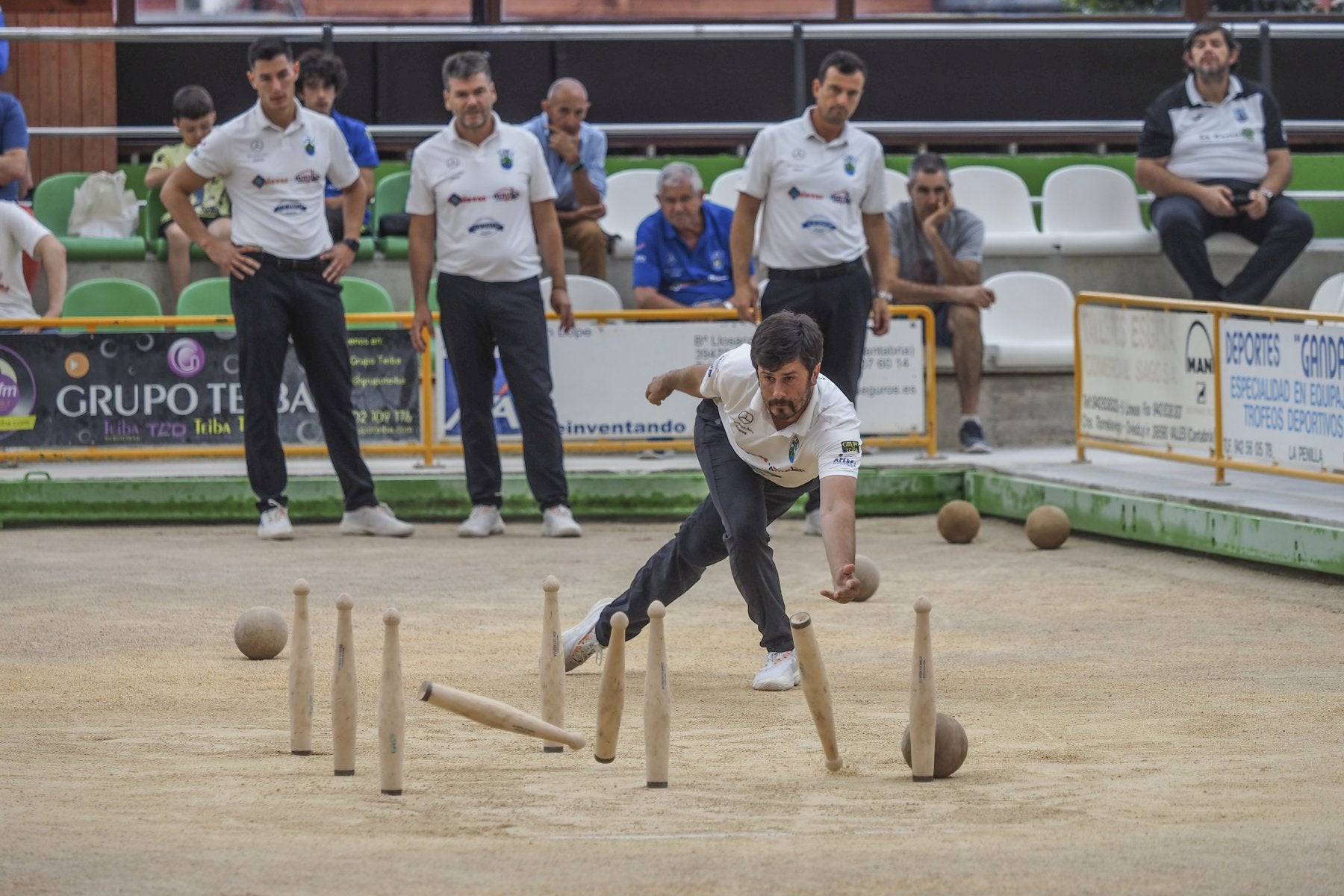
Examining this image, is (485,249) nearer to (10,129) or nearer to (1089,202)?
(10,129)

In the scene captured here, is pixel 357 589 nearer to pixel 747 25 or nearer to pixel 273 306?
pixel 273 306

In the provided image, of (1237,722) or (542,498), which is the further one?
(542,498)

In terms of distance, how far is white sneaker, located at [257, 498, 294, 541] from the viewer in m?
10.8

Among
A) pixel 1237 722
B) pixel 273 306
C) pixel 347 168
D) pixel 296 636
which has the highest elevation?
pixel 347 168

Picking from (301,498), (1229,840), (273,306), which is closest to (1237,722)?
(1229,840)

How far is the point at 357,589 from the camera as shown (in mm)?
9234

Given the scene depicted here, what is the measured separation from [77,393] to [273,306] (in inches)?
84.8

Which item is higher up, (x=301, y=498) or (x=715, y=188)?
(x=715, y=188)

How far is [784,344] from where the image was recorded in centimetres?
625

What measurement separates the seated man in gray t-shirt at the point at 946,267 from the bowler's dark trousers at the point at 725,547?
5639 millimetres

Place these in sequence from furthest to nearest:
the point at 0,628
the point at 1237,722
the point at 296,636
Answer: the point at 0,628, the point at 1237,722, the point at 296,636

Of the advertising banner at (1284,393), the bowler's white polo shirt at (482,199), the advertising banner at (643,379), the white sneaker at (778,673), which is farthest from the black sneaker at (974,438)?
the white sneaker at (778,673)

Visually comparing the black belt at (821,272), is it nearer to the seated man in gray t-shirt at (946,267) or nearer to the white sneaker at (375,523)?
the seated man in gray t-shirt at (946,267)

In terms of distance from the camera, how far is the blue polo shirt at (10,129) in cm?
1302
